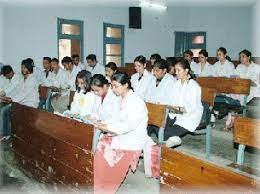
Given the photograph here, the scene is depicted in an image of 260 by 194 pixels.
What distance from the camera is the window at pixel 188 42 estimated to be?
38.6 feet

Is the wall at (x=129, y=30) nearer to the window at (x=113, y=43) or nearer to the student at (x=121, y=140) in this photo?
the window at (x=113, y=43)

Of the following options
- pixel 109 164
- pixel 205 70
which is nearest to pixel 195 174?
pixel 109 164

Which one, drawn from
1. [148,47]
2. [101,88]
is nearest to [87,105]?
[101,88]

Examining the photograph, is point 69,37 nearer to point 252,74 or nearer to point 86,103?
point 252,74

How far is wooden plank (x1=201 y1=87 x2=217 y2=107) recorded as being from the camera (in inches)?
165

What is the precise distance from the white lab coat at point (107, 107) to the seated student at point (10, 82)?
227 centimetres

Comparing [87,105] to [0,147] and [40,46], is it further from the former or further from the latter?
[40,46]

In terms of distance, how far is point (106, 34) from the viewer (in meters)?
9.85

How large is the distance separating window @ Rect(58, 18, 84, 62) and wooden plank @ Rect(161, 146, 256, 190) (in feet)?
23.2

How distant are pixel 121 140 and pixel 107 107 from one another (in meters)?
0.67

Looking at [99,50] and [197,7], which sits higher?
[197,7]

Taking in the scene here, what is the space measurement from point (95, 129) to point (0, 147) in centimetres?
289

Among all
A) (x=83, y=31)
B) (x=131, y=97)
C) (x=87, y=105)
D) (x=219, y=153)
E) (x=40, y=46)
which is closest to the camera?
(x=131, y=97)

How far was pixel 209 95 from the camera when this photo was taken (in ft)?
13.9
